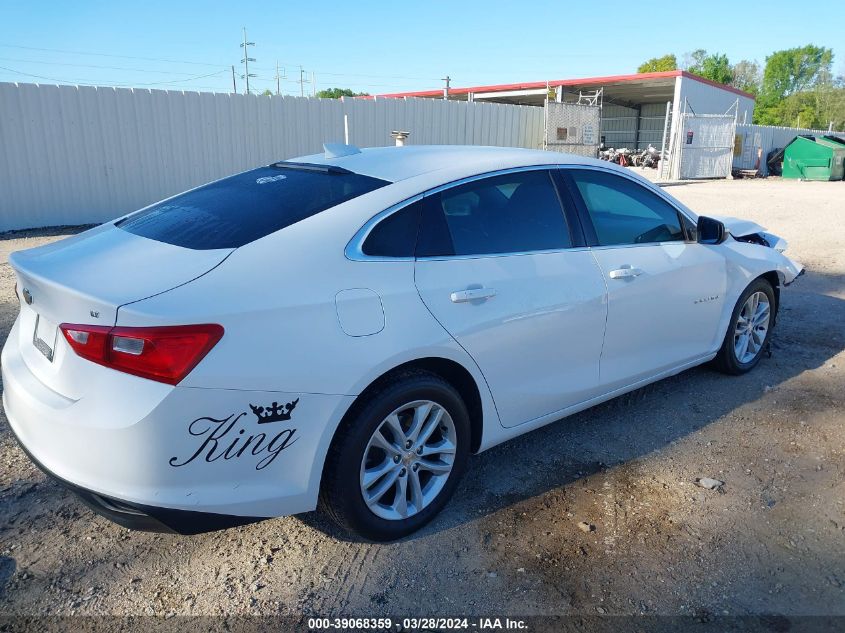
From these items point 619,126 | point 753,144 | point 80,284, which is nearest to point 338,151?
point 80,284

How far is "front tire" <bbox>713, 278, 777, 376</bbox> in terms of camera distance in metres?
4.46

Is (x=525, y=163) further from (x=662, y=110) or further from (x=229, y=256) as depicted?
(x=662, y=110)

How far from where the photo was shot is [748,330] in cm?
464

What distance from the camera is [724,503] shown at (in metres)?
3.10

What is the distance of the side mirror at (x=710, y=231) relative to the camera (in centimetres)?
406

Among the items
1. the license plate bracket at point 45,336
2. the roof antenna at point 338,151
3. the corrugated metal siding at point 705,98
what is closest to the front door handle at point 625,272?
the roof antenna at point 338,151

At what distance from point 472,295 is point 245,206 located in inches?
42.1

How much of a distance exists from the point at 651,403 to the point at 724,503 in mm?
1185

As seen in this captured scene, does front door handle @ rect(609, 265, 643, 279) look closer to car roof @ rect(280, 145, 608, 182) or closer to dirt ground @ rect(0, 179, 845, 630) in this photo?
car roof @ rect(280, 145, 608, 182)

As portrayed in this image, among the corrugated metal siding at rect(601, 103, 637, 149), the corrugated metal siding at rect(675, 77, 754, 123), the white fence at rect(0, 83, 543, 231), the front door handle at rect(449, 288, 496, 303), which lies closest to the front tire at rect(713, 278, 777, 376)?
the front door handle at rect(449, 288, 496, 303)

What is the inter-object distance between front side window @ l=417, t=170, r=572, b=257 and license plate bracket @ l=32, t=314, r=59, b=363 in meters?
1.43

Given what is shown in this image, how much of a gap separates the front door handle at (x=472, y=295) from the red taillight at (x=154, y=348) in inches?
40.4

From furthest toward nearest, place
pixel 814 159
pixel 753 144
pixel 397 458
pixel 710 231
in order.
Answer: pixel 753 144 < pixel 814 159 < pixel 710 231 < pixel 397 458

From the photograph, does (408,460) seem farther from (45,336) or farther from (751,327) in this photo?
(751,327)
